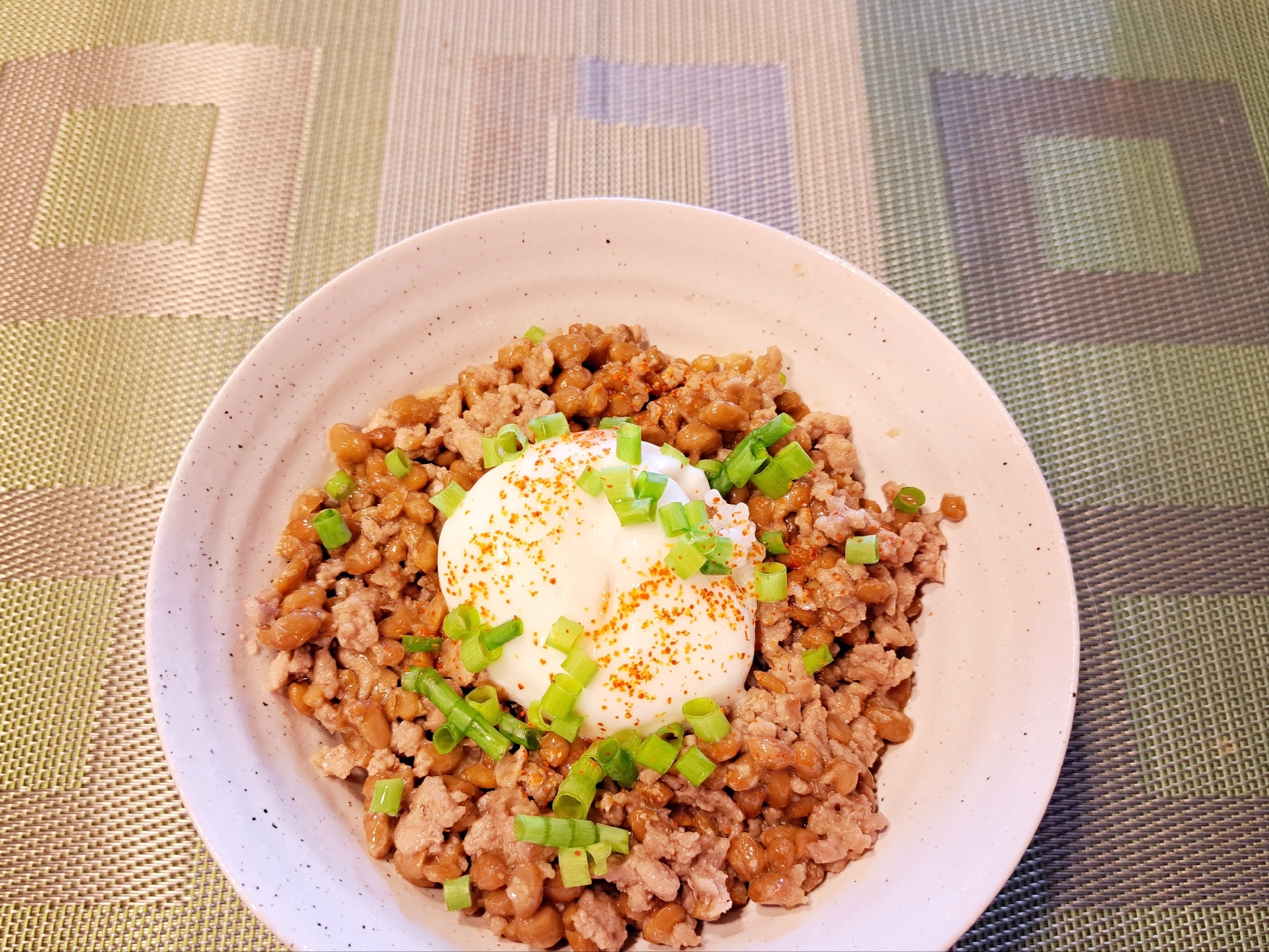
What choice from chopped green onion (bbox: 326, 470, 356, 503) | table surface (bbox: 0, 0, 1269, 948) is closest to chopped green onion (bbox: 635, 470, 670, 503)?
chopped green onion (bbox: 326, 470, 356, 503)

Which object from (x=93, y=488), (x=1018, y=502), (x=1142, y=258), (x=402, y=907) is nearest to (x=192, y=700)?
(x=402, y=907)

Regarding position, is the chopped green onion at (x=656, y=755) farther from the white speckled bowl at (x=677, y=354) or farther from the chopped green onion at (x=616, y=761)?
the white speckled bowl at (x=677, y=354)

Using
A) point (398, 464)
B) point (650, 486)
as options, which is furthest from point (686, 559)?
point (398, 464)

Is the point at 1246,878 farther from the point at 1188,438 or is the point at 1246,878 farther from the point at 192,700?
the point at 192,700

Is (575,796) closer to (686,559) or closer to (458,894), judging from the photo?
(458,894)

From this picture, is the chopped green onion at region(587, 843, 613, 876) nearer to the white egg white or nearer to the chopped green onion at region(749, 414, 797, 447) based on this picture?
the white egg white
